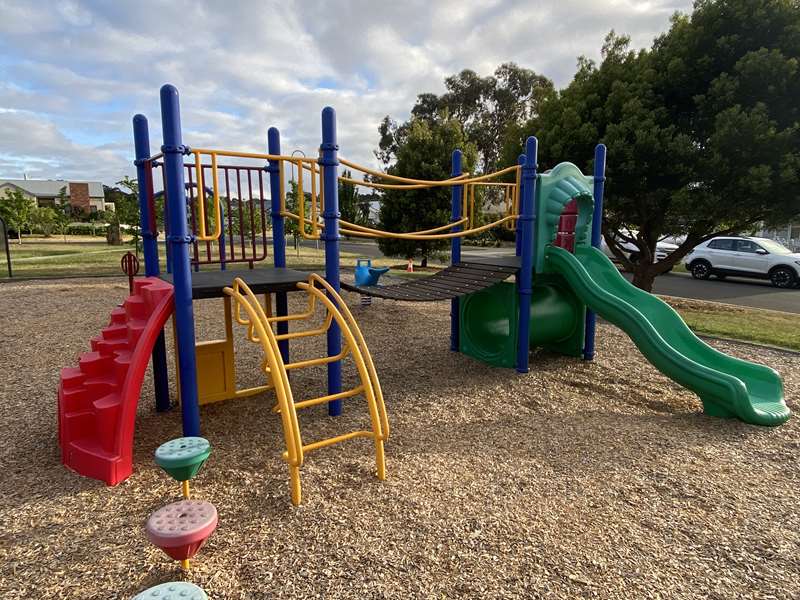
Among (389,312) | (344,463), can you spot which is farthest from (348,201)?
(344,463)

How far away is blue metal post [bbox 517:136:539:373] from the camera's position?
5.27 metres

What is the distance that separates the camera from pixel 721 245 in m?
17.0

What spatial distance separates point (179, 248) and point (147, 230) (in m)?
A: 1.03

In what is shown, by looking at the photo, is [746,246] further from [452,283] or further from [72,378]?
[72,378]

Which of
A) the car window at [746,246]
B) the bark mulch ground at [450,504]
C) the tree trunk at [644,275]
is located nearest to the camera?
the bark mulch ground at [450,504]

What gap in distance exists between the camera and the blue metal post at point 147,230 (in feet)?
13.1

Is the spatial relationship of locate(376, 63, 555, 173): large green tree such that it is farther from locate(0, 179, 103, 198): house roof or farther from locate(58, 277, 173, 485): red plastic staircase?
locate(0, 179, 103, 198): house roof

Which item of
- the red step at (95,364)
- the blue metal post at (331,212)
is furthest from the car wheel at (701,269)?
the red step at (95,364)

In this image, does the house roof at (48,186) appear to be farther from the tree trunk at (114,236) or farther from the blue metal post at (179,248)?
the blue metal post at (179,248)

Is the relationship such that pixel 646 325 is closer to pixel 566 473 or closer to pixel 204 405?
pixel 566 473

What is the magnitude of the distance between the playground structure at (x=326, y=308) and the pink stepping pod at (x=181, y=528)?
68 centimetres

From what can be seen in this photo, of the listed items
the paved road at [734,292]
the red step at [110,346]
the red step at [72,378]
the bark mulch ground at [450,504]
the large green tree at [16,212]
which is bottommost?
the paved road at [734,292]

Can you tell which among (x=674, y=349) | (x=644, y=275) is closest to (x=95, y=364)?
(x=674, y=349)

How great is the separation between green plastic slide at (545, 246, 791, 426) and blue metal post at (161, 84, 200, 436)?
3756 mm
